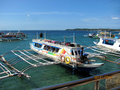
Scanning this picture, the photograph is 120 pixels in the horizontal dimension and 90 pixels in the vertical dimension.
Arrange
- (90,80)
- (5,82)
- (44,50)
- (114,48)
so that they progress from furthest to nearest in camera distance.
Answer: (114,48)
(44,50)
(5,82)
(90,80)

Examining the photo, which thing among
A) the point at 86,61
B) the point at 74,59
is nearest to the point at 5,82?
the point at 74,59

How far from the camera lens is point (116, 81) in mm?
3340

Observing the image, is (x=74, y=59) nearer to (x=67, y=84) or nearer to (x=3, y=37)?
(x=67, y=84)

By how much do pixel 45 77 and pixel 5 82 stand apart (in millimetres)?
3734

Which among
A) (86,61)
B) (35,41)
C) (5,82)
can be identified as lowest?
(5,82)

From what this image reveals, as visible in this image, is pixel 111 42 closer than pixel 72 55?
No

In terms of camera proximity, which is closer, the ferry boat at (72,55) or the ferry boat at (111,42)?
the ferry boat at (72,55)

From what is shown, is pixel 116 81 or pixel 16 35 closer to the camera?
pixel 116 81

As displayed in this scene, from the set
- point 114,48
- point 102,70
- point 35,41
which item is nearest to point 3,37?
point 35,41

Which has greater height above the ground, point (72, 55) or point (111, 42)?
point (111, 42)

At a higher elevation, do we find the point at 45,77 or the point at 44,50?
the point at 44,50

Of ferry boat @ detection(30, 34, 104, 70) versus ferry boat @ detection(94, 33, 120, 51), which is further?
ferry boat @ detection(94, 33, 120, 51)

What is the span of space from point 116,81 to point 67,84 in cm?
158

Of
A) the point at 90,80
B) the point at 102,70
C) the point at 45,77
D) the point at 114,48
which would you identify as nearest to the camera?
the point at 90,80
